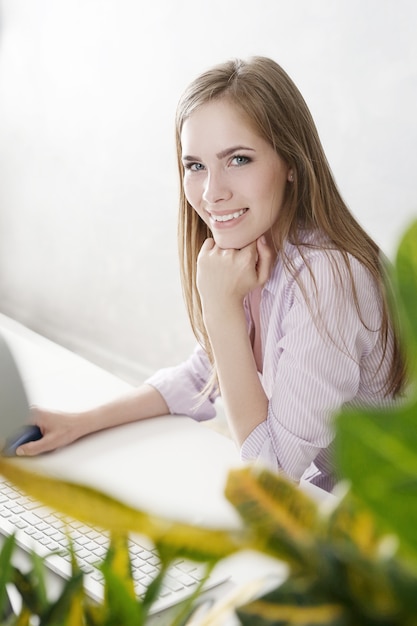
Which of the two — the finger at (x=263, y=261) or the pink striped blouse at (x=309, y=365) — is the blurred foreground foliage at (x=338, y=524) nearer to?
the pink striped blouse at (x=309, y=365)

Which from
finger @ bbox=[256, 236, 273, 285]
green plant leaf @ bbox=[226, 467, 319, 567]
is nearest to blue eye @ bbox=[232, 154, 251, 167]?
finger @ bbox=[256, 236, 273, 285]

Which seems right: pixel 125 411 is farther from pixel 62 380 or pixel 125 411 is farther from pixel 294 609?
pixel 294 609

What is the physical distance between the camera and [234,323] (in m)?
1.32

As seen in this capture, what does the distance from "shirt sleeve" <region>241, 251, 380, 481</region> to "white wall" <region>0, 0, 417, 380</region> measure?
2.97ft

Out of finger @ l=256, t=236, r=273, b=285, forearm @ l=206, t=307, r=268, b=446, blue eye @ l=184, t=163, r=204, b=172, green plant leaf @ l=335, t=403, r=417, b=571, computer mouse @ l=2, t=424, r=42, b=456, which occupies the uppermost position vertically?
blue eye @ l=184, t=163, r=204, b=172

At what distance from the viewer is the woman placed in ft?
4.13

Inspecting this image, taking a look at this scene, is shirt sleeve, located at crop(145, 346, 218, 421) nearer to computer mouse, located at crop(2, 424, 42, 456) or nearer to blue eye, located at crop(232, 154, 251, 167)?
computer mouse, located at crop(2, 424, 42, 456)

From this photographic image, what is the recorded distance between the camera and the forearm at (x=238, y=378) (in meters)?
1.27

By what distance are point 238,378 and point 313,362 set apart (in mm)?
118

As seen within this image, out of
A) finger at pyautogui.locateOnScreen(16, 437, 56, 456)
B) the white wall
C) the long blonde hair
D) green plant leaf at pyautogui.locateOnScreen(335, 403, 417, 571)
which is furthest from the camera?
the white wall

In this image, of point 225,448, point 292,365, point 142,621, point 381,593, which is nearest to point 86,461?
point 225,448

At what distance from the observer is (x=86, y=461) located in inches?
45.9

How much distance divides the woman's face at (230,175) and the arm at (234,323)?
0.04 metres

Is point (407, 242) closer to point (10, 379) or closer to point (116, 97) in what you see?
point (10, 379)
